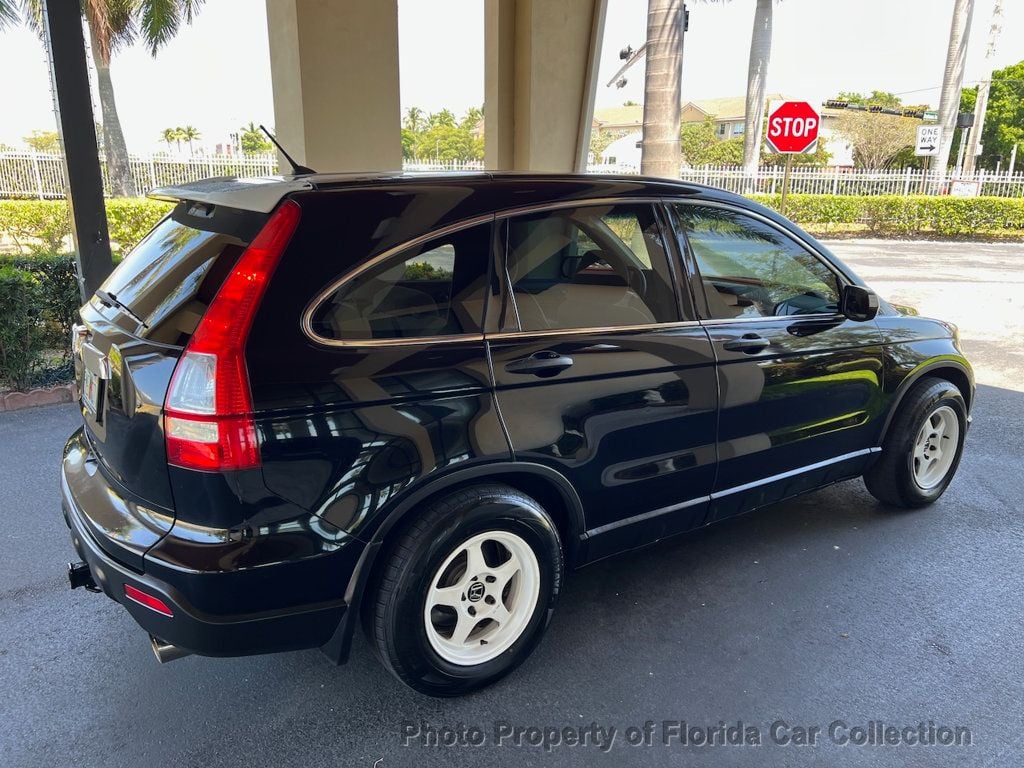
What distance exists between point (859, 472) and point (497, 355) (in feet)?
8.29

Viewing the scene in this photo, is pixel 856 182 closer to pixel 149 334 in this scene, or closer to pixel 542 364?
pixel 542 364

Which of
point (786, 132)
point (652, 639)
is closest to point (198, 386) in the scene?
point (652, 639)

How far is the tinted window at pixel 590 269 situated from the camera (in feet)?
9.21

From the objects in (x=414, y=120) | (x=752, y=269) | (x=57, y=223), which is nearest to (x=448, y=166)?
(x=57, y=223)

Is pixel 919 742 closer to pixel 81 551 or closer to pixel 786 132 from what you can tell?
pixel 81 551

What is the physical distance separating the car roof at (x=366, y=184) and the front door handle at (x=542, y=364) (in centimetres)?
65

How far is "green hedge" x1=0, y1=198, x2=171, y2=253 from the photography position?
13.1m

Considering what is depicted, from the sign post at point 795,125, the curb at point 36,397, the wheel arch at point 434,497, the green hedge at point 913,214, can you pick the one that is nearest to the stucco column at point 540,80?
the sign post at point 795,125

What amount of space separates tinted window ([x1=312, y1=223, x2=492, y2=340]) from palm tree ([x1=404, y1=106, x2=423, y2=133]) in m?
54.5

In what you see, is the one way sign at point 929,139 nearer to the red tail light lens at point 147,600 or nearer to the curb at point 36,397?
the curb at point 36,397

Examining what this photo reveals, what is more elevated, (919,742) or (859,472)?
(859,472)

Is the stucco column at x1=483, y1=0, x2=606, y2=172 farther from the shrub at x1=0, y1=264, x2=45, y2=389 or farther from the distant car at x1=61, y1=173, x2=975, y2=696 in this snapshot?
the distant car at x1=61, y1=173, x2=975, y2=696

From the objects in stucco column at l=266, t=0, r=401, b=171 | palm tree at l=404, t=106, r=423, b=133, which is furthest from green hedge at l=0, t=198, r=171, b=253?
palm tree at l=404, t=106, r=423, b=133

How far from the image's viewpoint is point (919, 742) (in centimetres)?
259
